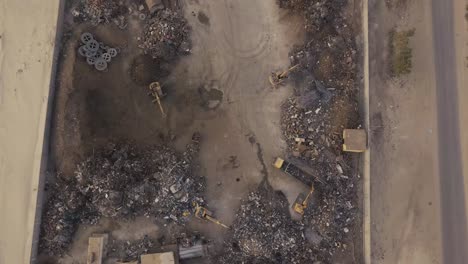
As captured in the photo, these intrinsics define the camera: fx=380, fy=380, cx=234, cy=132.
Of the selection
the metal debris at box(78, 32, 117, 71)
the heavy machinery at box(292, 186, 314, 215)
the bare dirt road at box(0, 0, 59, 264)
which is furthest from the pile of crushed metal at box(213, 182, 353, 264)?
the metal debris at box(78, 32, 117, 71)

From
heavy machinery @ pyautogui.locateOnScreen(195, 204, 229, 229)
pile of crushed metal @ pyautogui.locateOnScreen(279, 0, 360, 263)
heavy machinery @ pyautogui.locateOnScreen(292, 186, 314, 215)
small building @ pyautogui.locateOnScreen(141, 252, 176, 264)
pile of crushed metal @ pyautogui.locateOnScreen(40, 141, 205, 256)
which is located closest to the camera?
small building @ pyautogui.locateOnScreen(141, 252, 176, 264)

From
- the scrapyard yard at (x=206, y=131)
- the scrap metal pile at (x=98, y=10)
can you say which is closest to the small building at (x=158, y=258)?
the scrapyard yard at (x=206, y=131)

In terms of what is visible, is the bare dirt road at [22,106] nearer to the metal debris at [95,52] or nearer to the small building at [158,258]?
the metal debris at [95,52]

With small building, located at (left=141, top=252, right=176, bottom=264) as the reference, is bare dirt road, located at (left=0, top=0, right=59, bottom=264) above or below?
above

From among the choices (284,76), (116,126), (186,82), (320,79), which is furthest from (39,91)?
(320,79)

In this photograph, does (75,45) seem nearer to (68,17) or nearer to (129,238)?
(68,17)

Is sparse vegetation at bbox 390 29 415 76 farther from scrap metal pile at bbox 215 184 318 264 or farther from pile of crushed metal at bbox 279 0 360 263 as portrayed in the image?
scrap metal pile at bbox 215 184 318 264

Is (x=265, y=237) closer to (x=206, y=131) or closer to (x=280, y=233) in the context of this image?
(x=280, y=233)
